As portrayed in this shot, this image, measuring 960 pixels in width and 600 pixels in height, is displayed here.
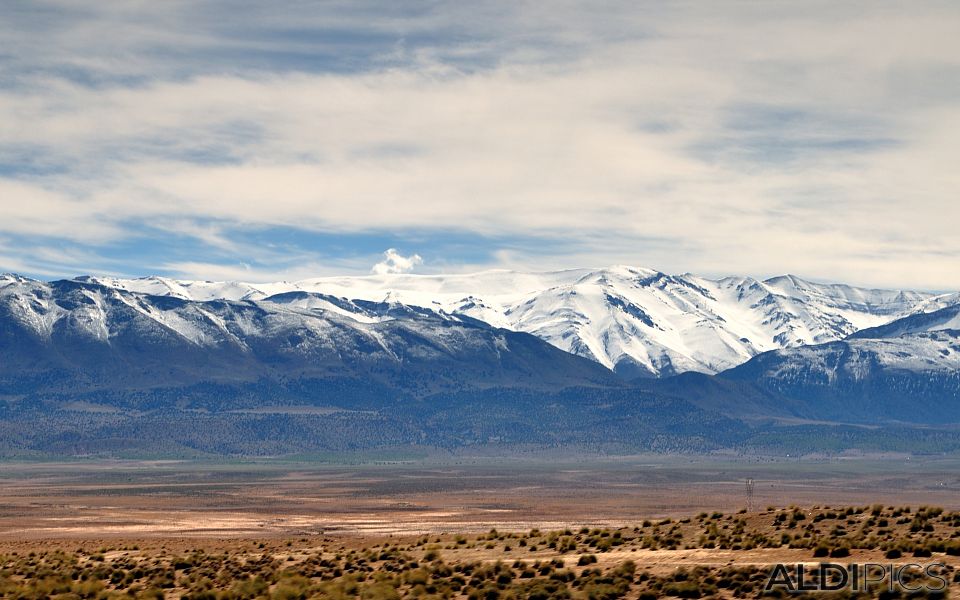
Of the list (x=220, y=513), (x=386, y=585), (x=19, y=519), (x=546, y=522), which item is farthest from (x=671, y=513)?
(x=386, y=585)

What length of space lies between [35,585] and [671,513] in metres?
143

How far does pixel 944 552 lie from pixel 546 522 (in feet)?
393

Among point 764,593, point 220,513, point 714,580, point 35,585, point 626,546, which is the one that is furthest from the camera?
point 220,513

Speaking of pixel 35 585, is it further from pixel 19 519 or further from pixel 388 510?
pixel 388 510

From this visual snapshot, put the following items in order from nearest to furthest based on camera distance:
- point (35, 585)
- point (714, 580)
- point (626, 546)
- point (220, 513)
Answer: point (714, 580)
point (35, 585)
point (626, 546)
point (220, 513)

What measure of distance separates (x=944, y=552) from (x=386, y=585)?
2305 centimetres

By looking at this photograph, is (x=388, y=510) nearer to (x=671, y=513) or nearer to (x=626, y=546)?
(x=671, y=513)

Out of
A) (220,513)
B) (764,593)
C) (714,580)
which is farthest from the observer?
(220,513)

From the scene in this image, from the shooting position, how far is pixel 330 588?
55969 millimetres

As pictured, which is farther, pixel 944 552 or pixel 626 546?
Result: pixel 626 546

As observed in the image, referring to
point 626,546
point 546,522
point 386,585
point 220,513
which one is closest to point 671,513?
point 546,522

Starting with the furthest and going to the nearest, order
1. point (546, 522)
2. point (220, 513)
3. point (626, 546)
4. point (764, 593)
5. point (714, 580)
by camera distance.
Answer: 1. point (220, 513)
2. point (546, 522)
3. point (626, 546)
4. point (714, 580)
5. point (764, 593)

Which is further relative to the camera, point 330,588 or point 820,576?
point 330,588

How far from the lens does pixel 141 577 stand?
66.6 meters
